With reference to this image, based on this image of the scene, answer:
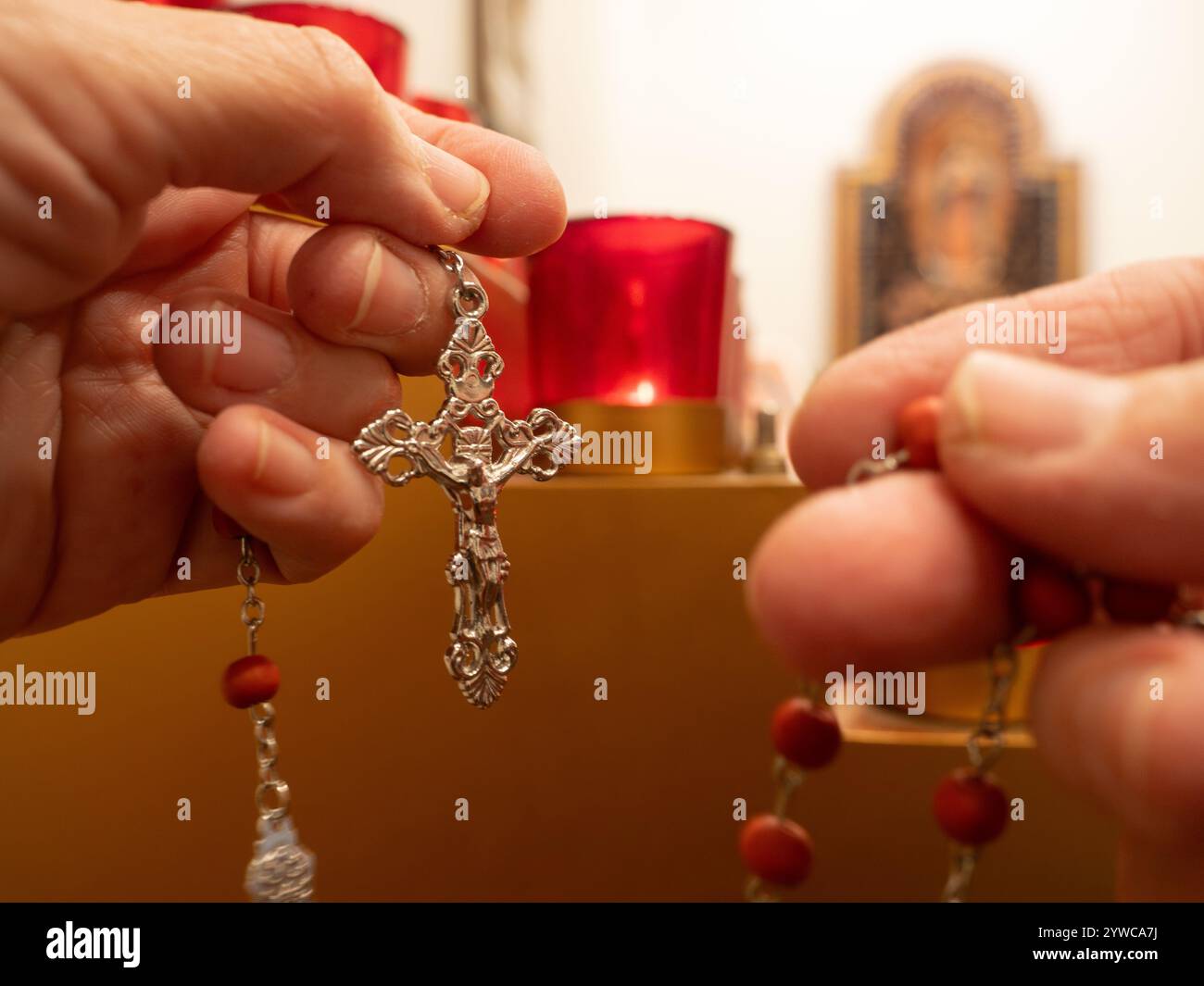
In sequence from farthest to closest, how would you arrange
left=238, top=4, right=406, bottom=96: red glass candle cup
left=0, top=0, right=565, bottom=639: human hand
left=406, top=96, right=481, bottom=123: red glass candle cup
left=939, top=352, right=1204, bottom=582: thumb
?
left=406, top=96, right=481, bottom=123: red glass candle cup, left=238, top=4, right=406, bottom=96: red glass candle cup, left=0, top=0, right=565, bottom=639: human hand, left=939, top=352, right=1204, bottom=582: thumb

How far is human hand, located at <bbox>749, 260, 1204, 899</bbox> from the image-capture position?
0.76 feet

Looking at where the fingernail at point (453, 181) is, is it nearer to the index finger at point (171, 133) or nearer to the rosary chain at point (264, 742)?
the index finger at point (171, 133)

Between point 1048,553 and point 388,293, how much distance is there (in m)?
0.26

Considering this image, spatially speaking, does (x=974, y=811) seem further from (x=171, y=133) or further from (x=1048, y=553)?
(x=171, y=133)

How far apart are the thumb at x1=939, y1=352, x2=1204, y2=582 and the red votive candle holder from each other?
1.30 feet

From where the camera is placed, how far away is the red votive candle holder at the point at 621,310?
0.67 m

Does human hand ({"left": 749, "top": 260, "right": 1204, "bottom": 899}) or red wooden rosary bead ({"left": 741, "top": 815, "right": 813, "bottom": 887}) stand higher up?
human hand ({"left": 749, "top": 260, "right": 1204, "bottom": 899})

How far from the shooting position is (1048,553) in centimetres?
27

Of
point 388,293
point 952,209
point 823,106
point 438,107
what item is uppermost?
point 823,106

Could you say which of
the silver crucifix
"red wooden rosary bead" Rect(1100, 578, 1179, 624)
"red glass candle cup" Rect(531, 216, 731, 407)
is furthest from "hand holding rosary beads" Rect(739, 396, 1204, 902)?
"red glass candle cup" Rect(531, 216, 731, 407)

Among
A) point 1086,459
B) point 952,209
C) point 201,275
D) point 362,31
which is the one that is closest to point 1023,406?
point 1086,459

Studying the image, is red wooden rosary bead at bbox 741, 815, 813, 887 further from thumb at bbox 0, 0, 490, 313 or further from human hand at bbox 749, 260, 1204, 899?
thumb at bbox 0, 0, 490, 313

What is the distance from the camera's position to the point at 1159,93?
1913mm

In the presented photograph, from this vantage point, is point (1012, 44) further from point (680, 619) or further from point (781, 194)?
point (680, 619)
